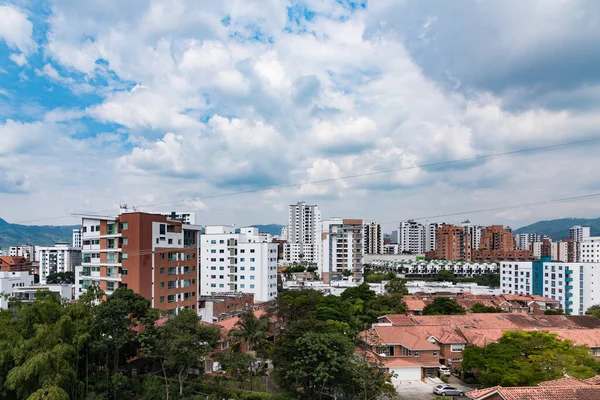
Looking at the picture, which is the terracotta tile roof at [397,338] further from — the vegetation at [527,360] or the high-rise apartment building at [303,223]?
the high-rise apartment building at [303,223]

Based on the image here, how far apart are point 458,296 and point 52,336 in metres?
36.0

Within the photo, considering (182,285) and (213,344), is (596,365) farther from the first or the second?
(182,285)

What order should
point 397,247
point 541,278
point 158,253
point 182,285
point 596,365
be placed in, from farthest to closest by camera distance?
point 397,247 < point 541,278 < point 182,285 < point 158,253 < point 596,365

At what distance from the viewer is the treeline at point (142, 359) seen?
15078 millimetres

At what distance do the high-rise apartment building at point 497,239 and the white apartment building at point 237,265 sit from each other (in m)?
66.3

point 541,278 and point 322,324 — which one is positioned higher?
point 322,324

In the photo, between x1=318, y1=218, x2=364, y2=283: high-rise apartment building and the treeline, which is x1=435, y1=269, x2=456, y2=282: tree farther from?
the treeline

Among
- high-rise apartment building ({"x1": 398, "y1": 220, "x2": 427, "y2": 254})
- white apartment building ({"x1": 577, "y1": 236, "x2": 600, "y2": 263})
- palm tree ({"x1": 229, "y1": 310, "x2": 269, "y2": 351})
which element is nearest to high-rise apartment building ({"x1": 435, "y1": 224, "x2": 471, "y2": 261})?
high-rise apartment building ({"x1": 398, "y1": 220, "x2": 427, "y2": 254})

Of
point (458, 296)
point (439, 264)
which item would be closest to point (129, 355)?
point (458, 296)

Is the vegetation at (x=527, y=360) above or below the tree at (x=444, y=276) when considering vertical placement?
above

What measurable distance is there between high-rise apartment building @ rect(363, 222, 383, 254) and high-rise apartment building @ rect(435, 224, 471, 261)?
14659 millimetres

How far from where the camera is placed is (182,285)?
26.9 metres

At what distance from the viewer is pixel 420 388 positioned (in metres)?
19.1

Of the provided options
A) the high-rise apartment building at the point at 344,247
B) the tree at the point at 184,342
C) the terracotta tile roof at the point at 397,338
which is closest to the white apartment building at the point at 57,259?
the high-rise apartment building at the point at 344,247
